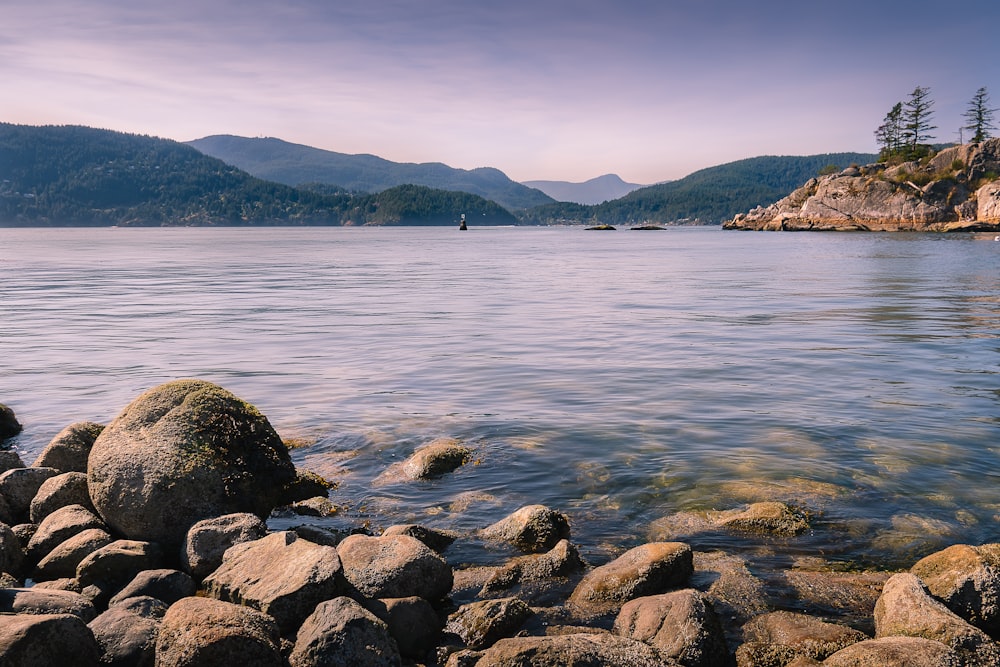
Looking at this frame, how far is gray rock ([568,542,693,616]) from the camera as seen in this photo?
272 inches

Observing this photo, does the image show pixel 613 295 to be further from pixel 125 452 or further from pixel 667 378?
pixel 125 452

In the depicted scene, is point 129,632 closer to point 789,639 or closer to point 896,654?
point 789,639

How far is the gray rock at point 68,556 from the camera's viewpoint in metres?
7.55

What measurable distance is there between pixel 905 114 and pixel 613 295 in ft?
567

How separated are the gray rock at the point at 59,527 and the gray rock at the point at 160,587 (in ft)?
5.44

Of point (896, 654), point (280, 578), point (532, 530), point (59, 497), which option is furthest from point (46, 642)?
point (896, 654)

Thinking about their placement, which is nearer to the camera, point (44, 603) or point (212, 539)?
point (44, 603)

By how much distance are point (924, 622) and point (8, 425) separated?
15184 mm

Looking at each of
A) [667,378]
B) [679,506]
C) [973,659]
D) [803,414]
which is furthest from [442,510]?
[667,378]

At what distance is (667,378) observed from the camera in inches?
695

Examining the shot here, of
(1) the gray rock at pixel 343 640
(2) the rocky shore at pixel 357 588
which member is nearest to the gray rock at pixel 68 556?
(2) the rocky shore at pixel 357 588

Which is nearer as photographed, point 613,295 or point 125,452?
point 125,452

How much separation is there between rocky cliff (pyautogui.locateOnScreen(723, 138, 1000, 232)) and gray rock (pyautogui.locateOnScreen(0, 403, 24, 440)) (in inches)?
5452

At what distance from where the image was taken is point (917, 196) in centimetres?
13312
